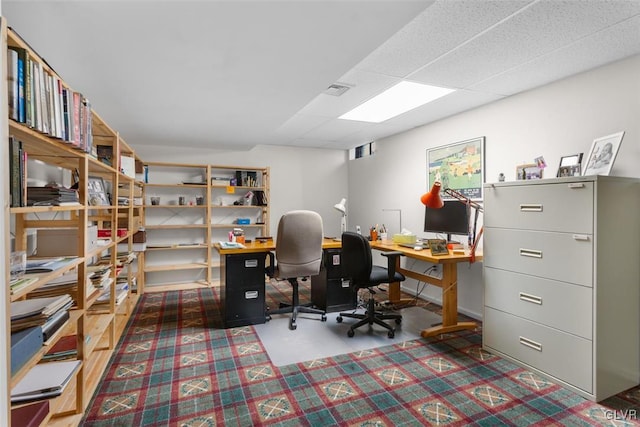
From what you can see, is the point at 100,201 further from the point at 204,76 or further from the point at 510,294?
the point at 510,294

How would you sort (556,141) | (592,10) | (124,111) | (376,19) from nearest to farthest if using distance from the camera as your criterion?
(376,19) < (592,10) < (556,141) < (124,111)

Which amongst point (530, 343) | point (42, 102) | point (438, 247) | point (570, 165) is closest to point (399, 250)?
point (438, 247)

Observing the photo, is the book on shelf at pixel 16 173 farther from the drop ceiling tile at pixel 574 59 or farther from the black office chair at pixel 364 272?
the drop ceiling tile at pixel 574 59

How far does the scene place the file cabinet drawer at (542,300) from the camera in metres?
2.01

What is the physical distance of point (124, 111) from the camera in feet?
10.2

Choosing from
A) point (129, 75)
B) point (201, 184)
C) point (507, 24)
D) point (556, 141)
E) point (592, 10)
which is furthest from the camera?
point (201, 184)

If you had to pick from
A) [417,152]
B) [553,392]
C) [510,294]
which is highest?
[417,152]

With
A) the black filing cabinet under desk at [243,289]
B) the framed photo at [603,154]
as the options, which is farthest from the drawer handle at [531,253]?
the black filing cabinet under desk at [243,289]

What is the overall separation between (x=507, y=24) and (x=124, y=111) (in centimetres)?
323

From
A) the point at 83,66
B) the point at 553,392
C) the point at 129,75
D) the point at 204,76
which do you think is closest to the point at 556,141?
the point at 553,392

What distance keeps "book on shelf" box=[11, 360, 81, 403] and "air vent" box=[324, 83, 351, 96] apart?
2589 mm

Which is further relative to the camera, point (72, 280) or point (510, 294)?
point (510, 294)

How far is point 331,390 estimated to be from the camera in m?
2.08

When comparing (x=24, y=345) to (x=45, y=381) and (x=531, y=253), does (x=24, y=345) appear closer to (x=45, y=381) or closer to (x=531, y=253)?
(x=45, y=381)
